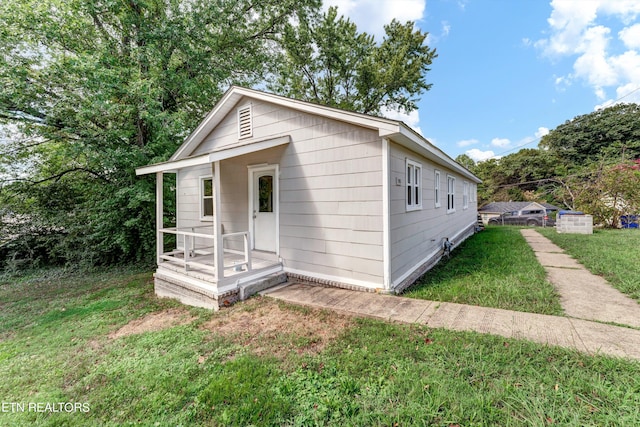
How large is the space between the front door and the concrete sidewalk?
158 centimetres

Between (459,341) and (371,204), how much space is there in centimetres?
225

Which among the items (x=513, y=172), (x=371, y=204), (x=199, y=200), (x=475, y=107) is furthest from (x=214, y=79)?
(x=513, y=172)

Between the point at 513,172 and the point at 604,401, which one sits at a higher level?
the point at 513,172

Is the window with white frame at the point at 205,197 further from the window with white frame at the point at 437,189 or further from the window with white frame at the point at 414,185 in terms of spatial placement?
the window with white frame at the point at 437,189

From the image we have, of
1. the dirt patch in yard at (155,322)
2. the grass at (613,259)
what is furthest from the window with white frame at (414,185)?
the dirt patch in yard at (155,322)

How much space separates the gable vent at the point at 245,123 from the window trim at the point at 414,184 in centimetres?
351

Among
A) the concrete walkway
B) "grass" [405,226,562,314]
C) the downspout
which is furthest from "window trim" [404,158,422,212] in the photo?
the concrete walkway

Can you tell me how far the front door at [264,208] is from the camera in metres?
5.49

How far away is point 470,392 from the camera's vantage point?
1.94 meters

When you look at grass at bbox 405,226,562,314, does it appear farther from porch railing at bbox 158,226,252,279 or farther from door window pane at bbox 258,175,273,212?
door window pane at bbox 258,175,273,212

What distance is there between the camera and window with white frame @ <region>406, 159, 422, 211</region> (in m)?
5.16

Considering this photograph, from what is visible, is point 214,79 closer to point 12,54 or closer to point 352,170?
point 12,54

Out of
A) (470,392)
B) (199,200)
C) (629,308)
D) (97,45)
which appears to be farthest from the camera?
(97,45)

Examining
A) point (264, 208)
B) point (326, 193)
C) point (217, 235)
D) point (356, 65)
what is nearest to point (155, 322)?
point (217, 235)
